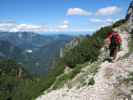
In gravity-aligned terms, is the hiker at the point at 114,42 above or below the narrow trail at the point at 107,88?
above

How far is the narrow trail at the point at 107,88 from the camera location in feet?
43.3

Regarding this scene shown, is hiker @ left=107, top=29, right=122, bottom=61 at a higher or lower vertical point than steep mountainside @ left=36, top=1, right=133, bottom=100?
higher

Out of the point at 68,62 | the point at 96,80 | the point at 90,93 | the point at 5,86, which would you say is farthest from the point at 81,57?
the point at 5,86

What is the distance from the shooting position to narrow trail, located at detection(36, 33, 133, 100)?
13.2 meters

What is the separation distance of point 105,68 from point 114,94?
4.24m

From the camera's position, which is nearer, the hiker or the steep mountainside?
the steep mountainside

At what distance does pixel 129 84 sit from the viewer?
45.0 feet

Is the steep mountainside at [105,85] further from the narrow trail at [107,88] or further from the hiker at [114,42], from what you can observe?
the hiker at [114,42]

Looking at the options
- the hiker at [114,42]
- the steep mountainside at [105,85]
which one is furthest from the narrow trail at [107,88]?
the hiker at [114,42]

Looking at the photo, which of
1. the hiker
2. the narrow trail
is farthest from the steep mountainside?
the hiker

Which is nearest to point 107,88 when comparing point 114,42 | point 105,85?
point 105,85

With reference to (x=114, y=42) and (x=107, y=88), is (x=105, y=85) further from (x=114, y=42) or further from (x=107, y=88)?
(x=114, y=42)

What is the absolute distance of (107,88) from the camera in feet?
46.0

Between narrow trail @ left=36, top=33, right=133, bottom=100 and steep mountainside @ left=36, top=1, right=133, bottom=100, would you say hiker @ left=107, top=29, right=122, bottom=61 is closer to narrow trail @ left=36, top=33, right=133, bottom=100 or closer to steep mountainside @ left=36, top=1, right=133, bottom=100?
steep mountainside @ left=36, top=1, right=133, bottom=100
